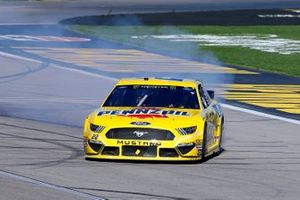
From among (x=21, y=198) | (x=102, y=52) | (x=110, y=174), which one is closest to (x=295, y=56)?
(x=102, y=52)

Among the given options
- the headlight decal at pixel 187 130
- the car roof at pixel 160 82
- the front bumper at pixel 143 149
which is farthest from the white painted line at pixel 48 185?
the car roof at pixel 160 82

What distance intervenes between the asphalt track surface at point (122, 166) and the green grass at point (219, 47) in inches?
447

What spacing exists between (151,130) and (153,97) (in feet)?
5.00

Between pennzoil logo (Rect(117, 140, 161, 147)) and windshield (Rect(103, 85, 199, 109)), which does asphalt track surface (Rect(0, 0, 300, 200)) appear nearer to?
pennzoil logo (Rect(117, 140, 161, 147))

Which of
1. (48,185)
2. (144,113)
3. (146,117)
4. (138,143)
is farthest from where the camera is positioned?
(144,113)

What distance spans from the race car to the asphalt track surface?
0.66 ft

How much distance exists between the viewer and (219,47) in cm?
4256

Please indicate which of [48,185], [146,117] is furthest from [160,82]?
[48,185]

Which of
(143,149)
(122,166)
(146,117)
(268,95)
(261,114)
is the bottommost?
(268,95)

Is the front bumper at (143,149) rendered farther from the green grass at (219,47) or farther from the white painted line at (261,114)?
the green grass at (219,47)

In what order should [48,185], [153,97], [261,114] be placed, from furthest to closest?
[261,114] → [153,97] → [48,185]

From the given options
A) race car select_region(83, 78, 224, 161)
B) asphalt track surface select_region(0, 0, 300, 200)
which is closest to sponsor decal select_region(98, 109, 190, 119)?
race car select_region(83, 78, 224, 161)

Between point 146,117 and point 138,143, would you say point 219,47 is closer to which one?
point 146,117

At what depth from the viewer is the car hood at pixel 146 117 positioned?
18.1 meters
